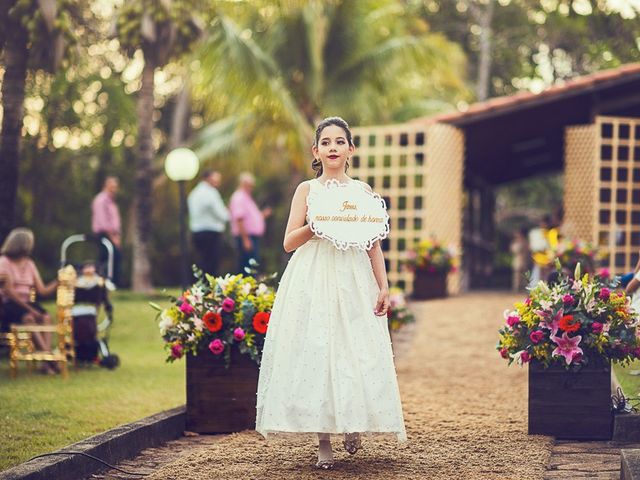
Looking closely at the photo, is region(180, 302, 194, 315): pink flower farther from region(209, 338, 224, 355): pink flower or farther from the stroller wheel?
the stroller wheel

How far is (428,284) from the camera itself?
55.5 feet

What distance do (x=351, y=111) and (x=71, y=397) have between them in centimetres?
1590

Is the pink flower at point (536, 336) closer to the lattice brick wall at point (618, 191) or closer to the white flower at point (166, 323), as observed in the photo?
the white flower at point (166, 323)

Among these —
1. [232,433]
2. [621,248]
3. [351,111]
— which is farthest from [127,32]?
[232,433]

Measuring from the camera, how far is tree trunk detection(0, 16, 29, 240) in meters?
11.9

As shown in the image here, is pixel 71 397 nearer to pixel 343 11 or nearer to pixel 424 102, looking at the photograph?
pixel 343 11

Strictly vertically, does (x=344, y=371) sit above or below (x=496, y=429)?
above

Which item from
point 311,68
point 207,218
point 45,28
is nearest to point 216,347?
point 45,28

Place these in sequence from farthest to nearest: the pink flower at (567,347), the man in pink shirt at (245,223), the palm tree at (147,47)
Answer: the palm tree at (147,47) → the man in pink shirt at (245,223) → the pink flower at (567,347)

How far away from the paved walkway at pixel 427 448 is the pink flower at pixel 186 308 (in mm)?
793

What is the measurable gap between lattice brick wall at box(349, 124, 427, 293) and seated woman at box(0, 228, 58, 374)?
8.41 metres

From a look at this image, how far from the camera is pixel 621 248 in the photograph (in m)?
17.2

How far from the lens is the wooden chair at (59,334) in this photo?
31.4 ft

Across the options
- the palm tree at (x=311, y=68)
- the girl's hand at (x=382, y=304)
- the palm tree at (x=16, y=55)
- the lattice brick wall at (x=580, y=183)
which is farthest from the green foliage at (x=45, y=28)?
the palm tree at (x=311, y=68)
